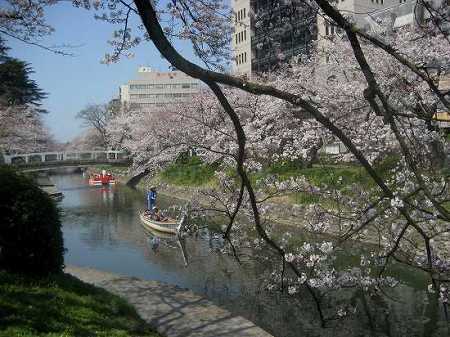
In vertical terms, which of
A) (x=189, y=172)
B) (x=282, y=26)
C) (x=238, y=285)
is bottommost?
(x=238, y=285)

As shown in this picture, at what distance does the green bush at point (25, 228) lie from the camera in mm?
7340

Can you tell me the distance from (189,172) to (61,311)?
2479cm

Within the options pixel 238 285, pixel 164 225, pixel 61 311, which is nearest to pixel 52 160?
pixel 164 225

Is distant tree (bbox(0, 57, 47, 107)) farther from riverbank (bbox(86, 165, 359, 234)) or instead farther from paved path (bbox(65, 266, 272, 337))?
paved path (bbox(65, 266, 272, 337))

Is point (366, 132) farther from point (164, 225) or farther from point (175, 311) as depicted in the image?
point (164, 225)

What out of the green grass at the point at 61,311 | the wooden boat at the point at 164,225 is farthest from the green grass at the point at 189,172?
the green grass at the point at 61,311

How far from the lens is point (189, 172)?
30.6 metres

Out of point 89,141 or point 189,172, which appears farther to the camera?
point 89,141

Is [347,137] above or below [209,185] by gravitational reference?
above

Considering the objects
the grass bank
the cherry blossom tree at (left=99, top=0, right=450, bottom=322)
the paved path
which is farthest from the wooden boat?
the paved path

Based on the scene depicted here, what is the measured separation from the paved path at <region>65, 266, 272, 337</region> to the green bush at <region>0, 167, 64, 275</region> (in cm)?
178

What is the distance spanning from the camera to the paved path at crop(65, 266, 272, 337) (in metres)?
7.07

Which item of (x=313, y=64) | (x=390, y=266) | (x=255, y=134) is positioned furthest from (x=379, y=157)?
(x=313, y=64)

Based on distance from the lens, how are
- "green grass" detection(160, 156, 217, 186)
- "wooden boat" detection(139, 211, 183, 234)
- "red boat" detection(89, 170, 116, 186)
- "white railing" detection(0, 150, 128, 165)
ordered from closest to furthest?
"wooden boat" detection(139, 211, 183, 234) → "green grass" detection(160, 156, 217, 186) → "white railing" detection(0, 150, 128, 165) → "red boat" detection(89, 170, 116, 186)
